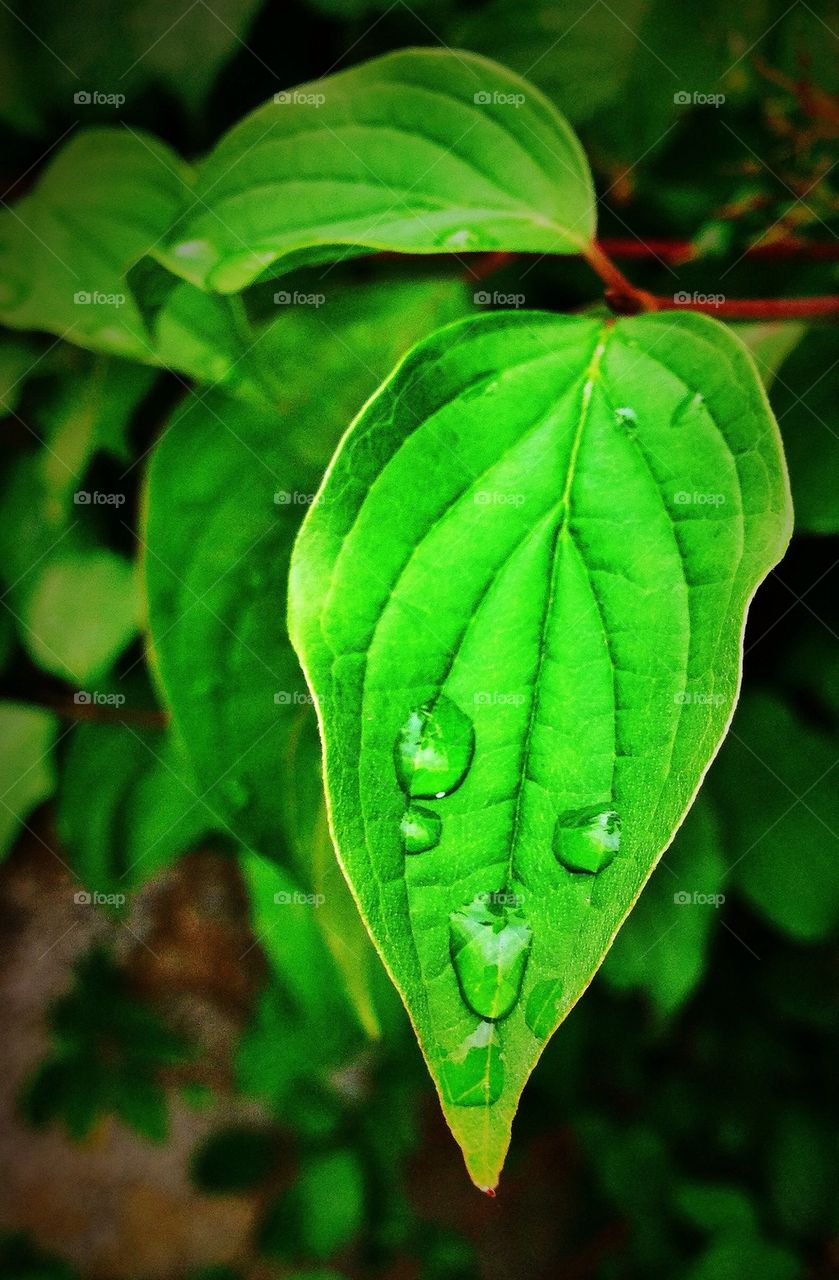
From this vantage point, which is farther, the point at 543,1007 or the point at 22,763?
the point at 22,763

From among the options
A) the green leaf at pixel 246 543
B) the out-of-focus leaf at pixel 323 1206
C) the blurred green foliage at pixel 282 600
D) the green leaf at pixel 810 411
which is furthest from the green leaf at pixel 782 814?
the out-of-focus leaf at pixel 323 1206

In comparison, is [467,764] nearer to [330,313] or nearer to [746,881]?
[330,313]

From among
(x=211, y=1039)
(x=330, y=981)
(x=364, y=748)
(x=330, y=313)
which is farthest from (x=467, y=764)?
(x=211, y=1039)

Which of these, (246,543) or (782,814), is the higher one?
(246,543)

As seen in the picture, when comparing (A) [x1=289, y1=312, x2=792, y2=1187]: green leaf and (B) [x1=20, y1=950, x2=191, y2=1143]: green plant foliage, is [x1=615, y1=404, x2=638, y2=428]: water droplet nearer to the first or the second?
(A) [x1=289, y1=312, x2=792, y2=1187]: green leaf

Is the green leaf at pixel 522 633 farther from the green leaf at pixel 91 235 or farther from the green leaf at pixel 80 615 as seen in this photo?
the green leaf at pixel 80 615

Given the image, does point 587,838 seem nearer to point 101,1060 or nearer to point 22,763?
point 22,763

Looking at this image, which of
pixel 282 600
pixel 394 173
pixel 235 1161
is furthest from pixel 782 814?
pixel 235 1161
